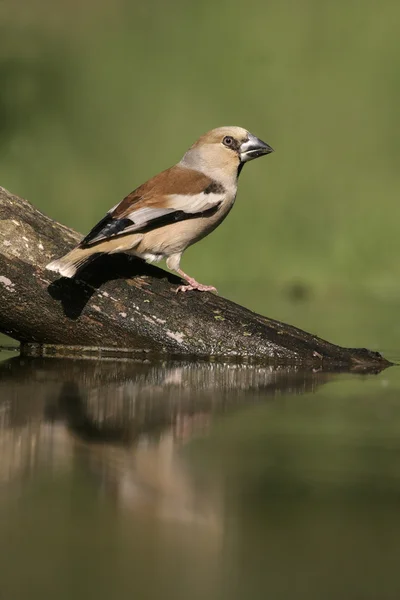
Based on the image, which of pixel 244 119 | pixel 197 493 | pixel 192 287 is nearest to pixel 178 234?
pixel 192 287

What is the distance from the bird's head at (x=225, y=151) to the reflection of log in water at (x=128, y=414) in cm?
115

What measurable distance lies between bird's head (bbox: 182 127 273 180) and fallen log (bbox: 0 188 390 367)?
721 millimetres

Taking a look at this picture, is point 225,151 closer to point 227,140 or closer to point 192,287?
point 227,140

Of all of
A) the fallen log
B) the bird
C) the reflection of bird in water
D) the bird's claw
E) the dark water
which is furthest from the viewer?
the bird's claw

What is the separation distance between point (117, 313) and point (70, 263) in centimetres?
47

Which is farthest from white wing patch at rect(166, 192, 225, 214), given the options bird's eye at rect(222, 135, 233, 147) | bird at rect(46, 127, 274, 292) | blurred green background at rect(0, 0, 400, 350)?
blurred green background at rect(0, 0, 400, 350)

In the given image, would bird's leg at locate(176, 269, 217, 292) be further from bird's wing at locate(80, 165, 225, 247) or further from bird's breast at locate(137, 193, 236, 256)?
bird's wing at locate(80, 165, 225, 247)

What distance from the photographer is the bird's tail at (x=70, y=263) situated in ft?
15.9

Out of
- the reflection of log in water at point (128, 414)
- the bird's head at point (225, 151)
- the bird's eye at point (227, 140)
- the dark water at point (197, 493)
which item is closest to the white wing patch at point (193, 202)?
the bird's head at point (225, 151)

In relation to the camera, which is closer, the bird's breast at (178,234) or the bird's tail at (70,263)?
the bird's tail at (70,263)

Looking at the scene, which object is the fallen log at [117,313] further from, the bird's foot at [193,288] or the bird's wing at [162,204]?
the bird's wing at [162,204]

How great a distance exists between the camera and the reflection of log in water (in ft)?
8.59

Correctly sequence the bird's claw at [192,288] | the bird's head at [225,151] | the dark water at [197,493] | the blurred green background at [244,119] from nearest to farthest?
the dark water at [197,493], the bird's claw at [192,288], the bird's head at [225,151], the blurred green background at [244,119]

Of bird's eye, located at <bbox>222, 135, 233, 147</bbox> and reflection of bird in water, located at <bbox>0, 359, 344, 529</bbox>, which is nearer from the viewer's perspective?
reflection of bird in water, located at <bbox>0, 359, 344, 529</bbox>
